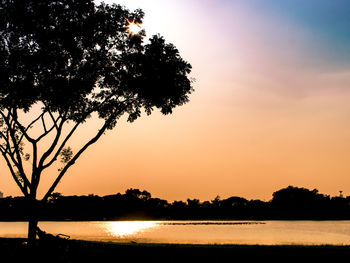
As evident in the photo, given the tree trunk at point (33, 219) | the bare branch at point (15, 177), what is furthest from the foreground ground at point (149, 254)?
the bare branch at point (15, 177)

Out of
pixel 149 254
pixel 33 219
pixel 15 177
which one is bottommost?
pixel 149 254

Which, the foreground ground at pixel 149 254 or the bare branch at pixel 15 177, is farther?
the bare branch at pixel 15 177

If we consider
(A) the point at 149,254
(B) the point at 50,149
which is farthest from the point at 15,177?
(A) the point at 149,254

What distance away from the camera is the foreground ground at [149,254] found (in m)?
23.1

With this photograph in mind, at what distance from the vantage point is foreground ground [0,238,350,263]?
75.8ft

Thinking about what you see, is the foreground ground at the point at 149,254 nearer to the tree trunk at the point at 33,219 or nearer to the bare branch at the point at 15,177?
the tree trunk at the point at 33,219

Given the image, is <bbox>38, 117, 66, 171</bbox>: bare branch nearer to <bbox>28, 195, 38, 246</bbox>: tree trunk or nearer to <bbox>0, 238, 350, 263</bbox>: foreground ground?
<bbox>28, 195, 38, 246</bbox>: tree trunk

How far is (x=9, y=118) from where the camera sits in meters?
32.0

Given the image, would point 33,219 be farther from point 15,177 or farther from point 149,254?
point 149,254

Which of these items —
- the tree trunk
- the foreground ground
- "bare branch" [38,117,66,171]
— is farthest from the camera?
"bare branch" [38,117,66,171]

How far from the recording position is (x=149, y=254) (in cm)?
2420

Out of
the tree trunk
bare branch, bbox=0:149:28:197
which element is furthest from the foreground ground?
bare branch, bbox=0:149:28:197

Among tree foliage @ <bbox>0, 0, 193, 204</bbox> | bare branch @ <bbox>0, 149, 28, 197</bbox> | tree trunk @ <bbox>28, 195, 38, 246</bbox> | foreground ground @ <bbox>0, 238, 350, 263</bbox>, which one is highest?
tree foliage @ <bbox>0, 0, 193, 204</bbox>

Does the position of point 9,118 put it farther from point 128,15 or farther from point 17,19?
point 128,15
